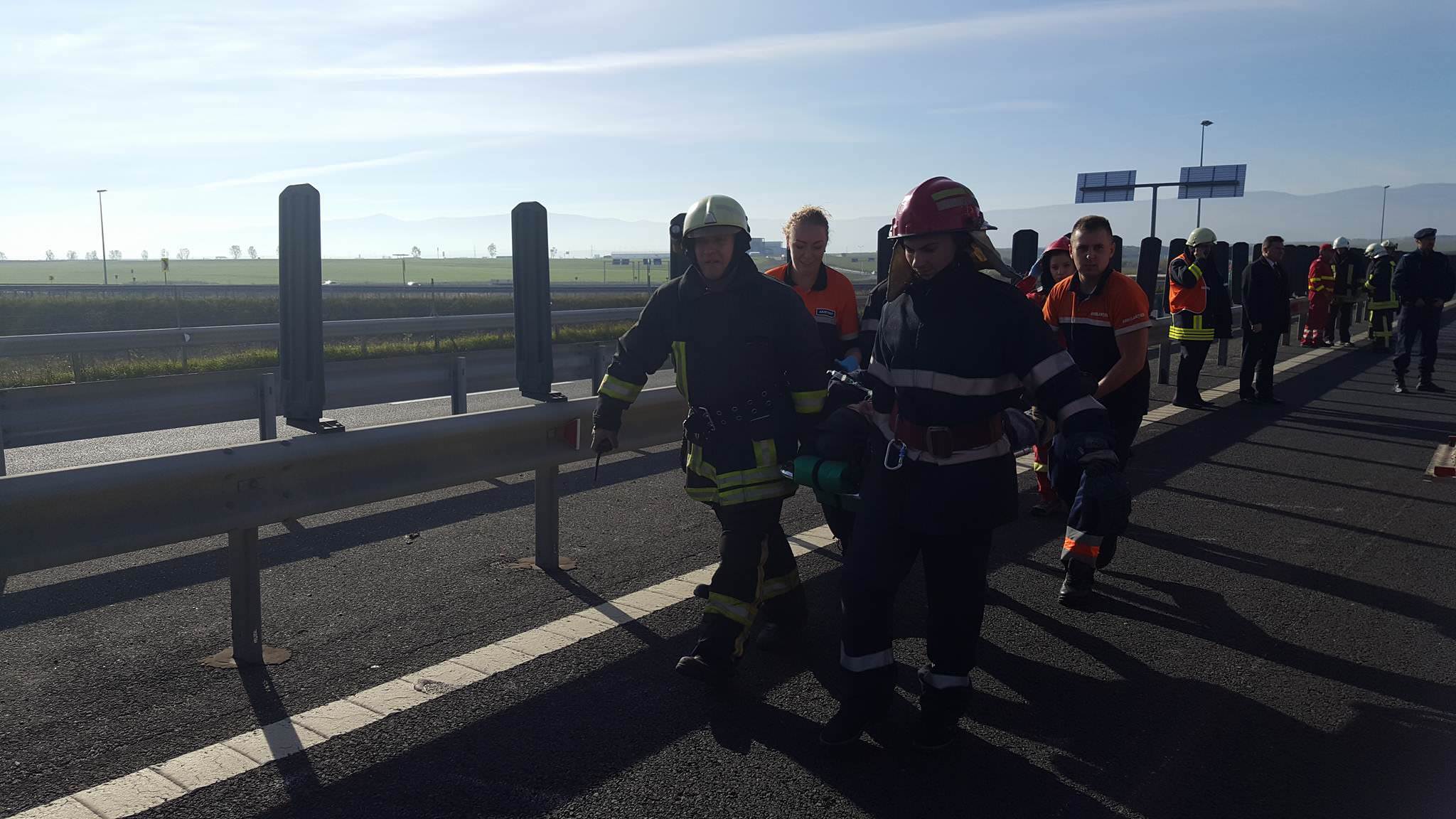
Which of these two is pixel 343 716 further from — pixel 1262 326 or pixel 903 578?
pixel 1262 326

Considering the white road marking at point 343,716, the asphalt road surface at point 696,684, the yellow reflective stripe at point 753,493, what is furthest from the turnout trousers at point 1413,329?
the yellow reflective stripe at point 753,493

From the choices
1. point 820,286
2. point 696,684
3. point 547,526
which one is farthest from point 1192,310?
point 696,684

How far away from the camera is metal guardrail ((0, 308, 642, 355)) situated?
36.7ft

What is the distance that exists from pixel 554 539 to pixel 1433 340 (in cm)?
1400

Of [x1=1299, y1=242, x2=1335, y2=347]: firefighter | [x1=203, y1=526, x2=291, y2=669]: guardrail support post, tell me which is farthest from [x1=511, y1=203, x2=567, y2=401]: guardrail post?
[x1=1299, y1=242, x2=1335, y2=347]: firefighter

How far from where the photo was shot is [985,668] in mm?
4668

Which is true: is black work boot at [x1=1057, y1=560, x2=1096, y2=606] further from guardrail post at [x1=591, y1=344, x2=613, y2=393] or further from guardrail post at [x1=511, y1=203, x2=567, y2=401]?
guardrail post at [x1=591, y1=344, x2=613, y2=393]

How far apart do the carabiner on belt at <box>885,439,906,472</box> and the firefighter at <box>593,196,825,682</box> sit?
25.5 inches

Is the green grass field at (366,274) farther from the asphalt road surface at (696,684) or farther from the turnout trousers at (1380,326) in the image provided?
the asphalt road surface at (696,684)

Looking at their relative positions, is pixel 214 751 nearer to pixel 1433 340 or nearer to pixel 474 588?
pixel 474 588

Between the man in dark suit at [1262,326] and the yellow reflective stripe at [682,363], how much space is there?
10.6m

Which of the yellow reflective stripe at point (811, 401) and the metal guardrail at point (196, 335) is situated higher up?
the yellow reflective stripe at point (811, 401)

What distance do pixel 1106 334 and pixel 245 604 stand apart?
458 cm

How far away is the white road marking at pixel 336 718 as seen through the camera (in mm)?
3352
